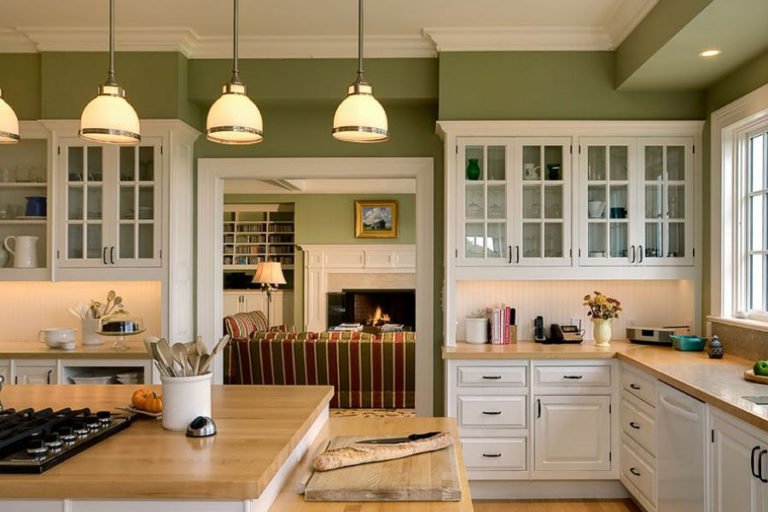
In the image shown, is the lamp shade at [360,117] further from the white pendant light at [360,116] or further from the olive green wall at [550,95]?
the olive green wall at [550,95]

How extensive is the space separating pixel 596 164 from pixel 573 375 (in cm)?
138

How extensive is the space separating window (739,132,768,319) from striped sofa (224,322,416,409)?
9.40ft

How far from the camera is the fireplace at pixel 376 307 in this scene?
10.3m

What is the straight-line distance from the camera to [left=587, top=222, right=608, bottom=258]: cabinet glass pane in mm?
4219

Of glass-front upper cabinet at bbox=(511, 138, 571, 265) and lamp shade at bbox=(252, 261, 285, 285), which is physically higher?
glass-front upper cabinet at bbox=(511, 138, 571, 265)

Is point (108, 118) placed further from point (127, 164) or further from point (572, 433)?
point (572, 433)

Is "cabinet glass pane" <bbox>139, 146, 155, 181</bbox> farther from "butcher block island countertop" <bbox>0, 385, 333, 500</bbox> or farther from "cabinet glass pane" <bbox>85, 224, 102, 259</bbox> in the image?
"butcher block island countertop" <bbox>0, 385, 333, 500</bbox>

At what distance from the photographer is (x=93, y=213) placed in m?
4.25

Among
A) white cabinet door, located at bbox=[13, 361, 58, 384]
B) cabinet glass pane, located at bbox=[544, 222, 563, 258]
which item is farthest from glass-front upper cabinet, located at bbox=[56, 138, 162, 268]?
cabinet glass pane, located at bbox=[544, 222, 563, 258]

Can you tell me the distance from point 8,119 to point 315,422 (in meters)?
1.65

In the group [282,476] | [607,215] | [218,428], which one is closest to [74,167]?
[218,428]

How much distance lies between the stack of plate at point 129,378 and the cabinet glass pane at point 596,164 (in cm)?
319

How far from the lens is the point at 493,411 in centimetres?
397

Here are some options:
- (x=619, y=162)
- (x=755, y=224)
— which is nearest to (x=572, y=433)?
(x=755, y=224)
